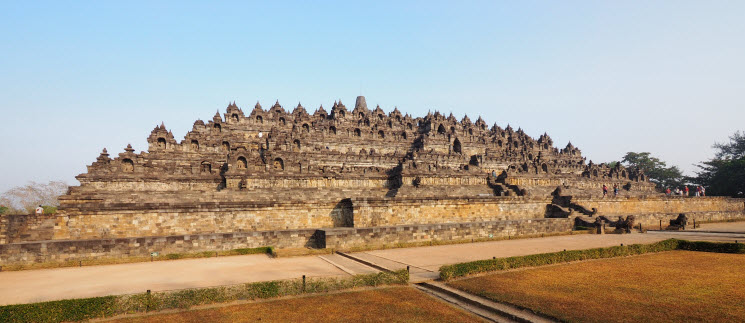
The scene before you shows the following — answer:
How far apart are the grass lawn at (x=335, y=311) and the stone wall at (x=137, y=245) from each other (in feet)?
31.8

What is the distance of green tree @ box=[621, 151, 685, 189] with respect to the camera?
71.9m

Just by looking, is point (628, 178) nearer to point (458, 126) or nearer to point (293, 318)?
point (458, 126)

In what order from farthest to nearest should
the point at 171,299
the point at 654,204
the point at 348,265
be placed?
the point at 654,204
the point at 348,265
the point at 171,299

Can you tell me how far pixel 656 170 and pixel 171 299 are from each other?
91.4 meters

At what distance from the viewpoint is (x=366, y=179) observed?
35438 mm

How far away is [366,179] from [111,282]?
25.0 meters

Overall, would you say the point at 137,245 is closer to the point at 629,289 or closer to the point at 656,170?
the point at 629,289

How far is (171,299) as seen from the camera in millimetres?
8844

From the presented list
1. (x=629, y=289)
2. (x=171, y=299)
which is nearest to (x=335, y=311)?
(x=171, y=299)

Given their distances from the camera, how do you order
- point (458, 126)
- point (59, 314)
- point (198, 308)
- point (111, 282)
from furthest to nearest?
point (458, 126)
point (111, 282)
point (198, 308)
point (59, 314)

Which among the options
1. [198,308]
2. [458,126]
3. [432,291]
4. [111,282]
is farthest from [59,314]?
[458,126]

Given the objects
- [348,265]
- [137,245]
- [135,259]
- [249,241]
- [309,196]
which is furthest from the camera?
[309,196]

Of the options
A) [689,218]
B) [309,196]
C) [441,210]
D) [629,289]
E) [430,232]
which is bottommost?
[689,218]

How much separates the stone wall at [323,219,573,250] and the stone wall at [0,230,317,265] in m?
1.79
